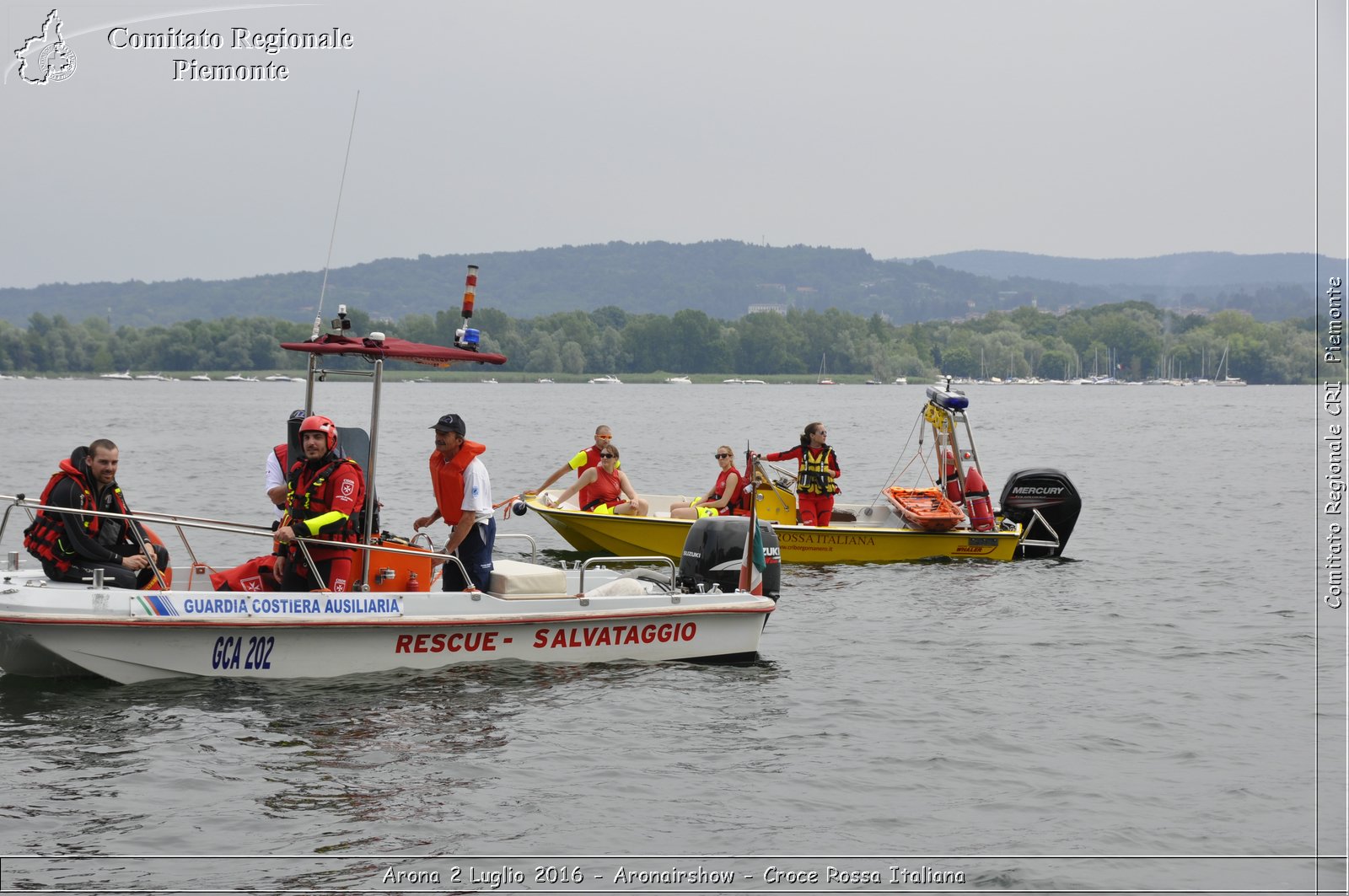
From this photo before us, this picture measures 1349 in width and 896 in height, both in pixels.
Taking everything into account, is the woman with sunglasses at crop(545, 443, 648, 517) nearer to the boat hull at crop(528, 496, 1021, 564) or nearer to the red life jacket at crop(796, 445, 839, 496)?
the boat hull at crop(528, 496, 1021, 564)

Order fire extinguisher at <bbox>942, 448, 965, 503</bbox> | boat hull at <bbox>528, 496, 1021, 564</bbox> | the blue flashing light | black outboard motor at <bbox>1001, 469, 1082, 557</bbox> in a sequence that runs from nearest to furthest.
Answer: boat hull at <bbox>528, 496, 1021, 564</bbox>
the blue flashing light
fire extinguisher at <bbox>942, 448, 965, 503</bbox>
black outboard motor at <bbox>1001, 469, 1082, 557</bbox>

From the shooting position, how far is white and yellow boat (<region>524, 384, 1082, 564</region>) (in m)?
18.9

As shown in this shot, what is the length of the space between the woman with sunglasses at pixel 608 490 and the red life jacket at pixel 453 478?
7.18 meters

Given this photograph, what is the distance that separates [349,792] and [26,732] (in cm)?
271

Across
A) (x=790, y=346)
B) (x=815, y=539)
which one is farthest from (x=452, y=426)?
(x=790, y=346)

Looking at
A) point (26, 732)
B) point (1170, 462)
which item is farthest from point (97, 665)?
point (1170, 462)

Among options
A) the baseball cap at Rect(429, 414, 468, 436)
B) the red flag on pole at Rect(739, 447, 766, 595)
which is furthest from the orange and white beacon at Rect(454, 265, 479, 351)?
the red flag on pole at Rect(739, 447, 766, 595)

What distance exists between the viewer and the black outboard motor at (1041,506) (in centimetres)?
2062

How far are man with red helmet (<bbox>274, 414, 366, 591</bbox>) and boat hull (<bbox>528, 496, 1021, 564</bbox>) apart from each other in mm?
7808

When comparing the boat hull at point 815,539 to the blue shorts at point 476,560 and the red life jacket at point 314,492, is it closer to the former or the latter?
the blue shorts at point 476,560

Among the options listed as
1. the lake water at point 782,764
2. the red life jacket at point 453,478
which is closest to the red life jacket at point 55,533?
the lake water at point 782,764

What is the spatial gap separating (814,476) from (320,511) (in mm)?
9755

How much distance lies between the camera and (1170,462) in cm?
5119

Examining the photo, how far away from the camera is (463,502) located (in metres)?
11.5
